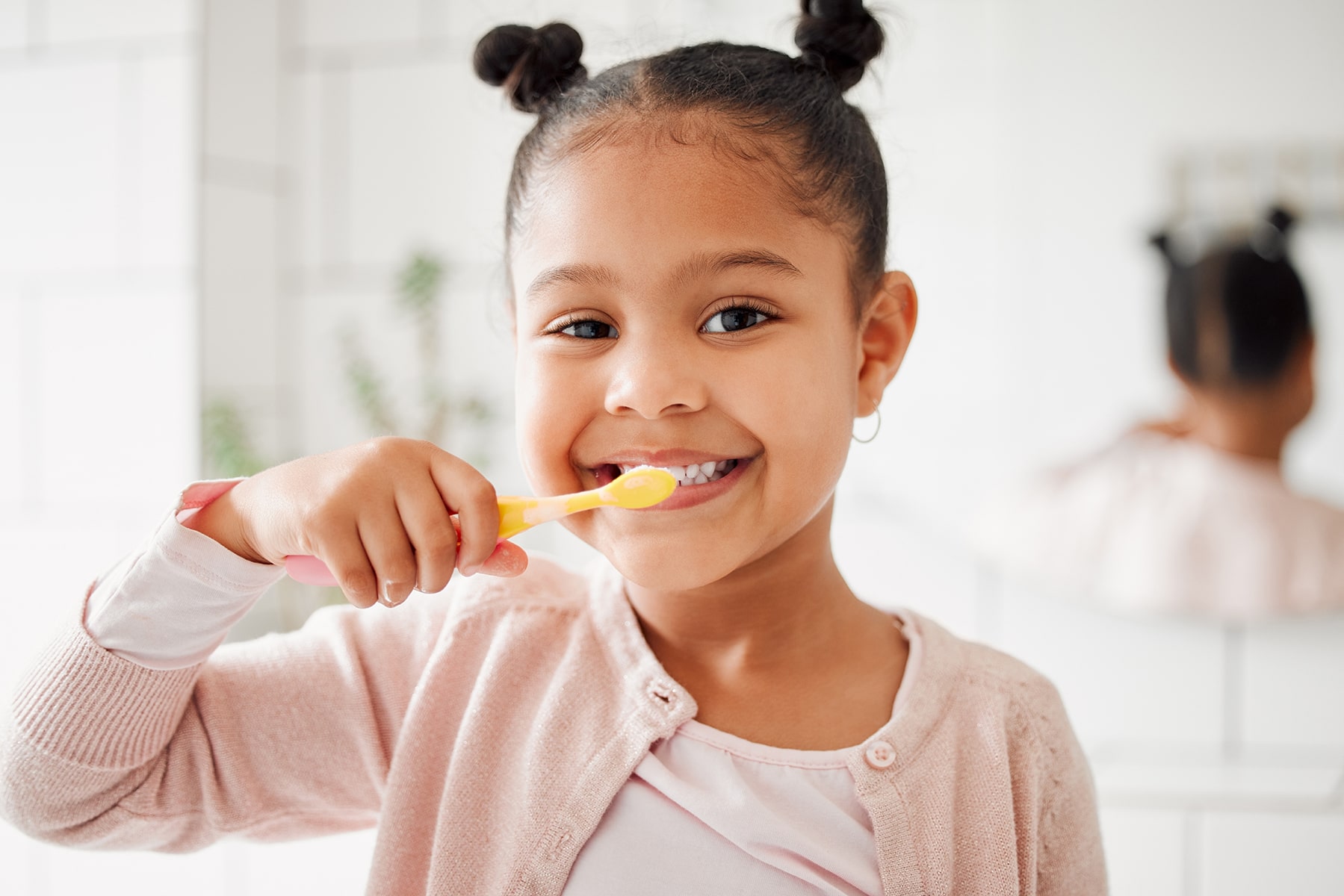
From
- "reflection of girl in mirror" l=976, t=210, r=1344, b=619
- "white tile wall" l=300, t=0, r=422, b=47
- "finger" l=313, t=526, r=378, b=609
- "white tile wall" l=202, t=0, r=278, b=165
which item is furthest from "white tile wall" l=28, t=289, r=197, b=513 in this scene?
"reflection of girl in mirror" l=976, t=210, r=1344, b=619

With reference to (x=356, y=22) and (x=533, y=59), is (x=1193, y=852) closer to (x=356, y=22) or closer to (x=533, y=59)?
(x=533, y=59)

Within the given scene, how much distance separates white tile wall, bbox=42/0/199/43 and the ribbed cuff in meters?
0.87

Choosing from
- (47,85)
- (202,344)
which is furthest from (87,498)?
(47,85)

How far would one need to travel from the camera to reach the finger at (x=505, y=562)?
50 centimetres

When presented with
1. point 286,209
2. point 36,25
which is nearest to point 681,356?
point 36,25

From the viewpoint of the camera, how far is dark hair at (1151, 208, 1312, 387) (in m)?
1.14

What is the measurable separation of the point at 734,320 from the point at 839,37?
0.69 ft

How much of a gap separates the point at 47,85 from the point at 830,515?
1045 millimetres

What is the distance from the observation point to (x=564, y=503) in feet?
1.69

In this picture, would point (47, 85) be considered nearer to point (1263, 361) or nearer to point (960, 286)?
point (960, 286)

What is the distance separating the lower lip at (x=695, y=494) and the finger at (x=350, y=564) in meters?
0.14

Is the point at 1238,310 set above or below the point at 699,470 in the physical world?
above

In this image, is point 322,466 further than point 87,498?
No

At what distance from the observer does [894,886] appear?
1.75ft
